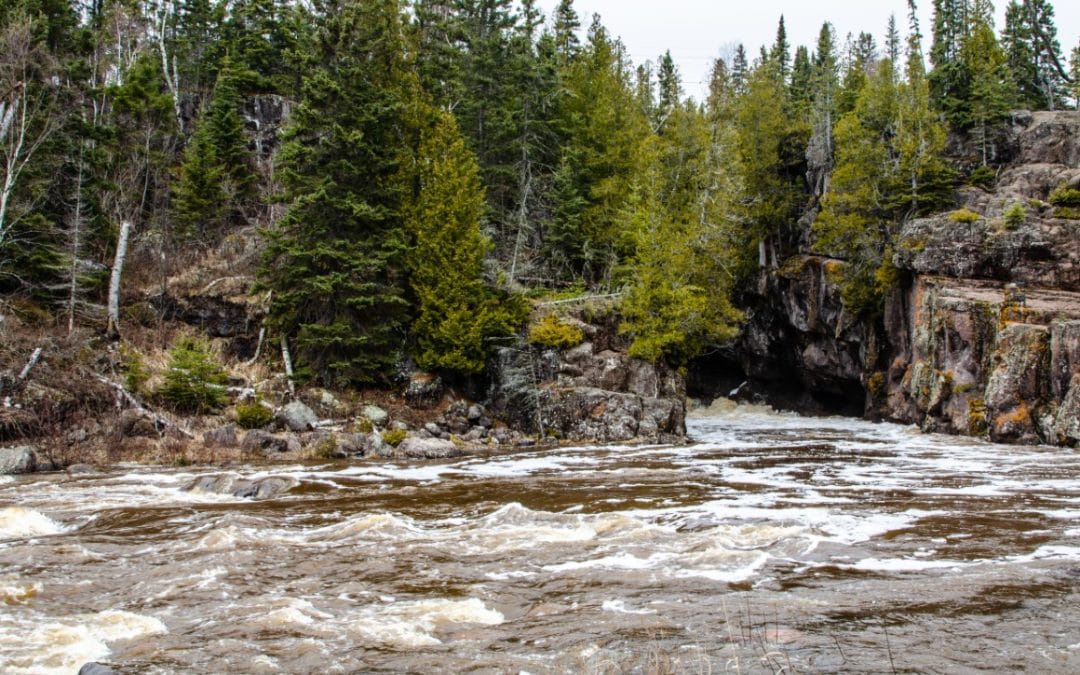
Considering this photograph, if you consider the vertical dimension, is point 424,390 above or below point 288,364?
below

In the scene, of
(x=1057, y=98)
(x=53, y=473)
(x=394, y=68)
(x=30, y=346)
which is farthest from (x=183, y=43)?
(x=1057, y=98)

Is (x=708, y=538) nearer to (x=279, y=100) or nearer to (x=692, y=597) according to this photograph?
(x=692, y=597)

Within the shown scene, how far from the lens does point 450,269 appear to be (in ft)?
101

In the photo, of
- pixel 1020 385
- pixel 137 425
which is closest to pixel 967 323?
pixel 1020 385

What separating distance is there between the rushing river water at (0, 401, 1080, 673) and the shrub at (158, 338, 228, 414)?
649cm

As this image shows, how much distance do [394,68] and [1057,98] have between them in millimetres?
53137

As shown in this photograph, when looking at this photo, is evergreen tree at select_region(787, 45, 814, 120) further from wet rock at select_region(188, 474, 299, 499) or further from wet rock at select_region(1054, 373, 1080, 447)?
wet rock at select_region(188, 474, 299, 499)

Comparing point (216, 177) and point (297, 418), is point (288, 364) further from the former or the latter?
point (216, 177)

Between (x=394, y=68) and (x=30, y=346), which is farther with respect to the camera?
(x=394, y=68)

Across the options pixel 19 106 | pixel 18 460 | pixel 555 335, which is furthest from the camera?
pixel 555 335

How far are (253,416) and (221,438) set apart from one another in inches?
59.1

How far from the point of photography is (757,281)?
45.0 meters

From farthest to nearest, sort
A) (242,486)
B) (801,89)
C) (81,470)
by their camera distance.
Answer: (801,89) < (81,470) < (242,486)

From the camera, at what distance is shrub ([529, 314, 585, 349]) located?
30.9 m
